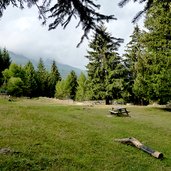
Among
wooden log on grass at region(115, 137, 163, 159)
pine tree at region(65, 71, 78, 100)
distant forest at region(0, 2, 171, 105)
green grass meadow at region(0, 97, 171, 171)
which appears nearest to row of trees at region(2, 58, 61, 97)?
distant forest at region(0, 2, 171, 105)

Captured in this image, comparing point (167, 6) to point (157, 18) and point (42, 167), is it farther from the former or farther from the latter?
point (157, 18)

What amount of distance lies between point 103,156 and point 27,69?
80.2m

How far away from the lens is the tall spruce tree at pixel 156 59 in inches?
1625

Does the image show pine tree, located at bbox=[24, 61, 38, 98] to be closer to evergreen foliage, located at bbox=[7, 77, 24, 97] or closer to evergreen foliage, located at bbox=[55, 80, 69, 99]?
evergreen foliage, located at bbox=[7, 77, 24, 97]

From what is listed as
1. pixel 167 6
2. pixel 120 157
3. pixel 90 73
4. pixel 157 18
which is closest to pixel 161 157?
pixel 120 157

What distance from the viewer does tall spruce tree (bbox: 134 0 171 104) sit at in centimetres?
4128

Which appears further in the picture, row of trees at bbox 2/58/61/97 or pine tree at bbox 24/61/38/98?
pine tree at bbox 24/61/38/98

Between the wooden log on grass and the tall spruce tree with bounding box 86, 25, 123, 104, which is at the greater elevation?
the tall spruce tree with bounding box 86, 25, 123, 104

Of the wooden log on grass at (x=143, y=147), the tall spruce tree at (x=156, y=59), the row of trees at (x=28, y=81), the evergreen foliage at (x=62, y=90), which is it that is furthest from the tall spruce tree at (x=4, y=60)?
the wooden log on grass at (x=143, y=147)

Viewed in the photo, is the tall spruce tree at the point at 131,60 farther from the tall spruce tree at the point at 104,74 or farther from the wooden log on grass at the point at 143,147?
the wooden log on grass at the point at 143,147

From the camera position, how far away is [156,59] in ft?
140

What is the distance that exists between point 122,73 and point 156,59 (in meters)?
19.2

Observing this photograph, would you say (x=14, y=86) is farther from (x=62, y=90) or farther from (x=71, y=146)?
→ (x=71, y=146)

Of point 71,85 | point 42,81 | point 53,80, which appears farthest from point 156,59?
point 53,80
